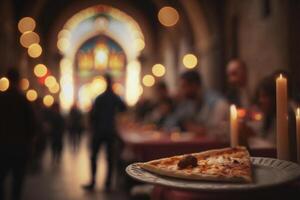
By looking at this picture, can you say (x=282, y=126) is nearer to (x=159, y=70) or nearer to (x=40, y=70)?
(x=159, y=70)

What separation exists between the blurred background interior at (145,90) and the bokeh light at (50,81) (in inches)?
2.4

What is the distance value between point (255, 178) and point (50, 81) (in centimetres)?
2323

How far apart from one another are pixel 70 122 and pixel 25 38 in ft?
11.9

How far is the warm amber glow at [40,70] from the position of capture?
867 inches

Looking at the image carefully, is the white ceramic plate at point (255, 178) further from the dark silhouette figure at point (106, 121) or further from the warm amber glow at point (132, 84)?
the warm amber glow at point (132, 84)

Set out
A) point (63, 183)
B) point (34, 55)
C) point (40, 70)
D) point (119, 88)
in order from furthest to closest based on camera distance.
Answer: point (119, 88) < point (40, 70) < point (34, 55) < point (63, 183)

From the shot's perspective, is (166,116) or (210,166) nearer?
(210,166)

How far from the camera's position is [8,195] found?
7.13m

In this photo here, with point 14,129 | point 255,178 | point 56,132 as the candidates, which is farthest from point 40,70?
point 255,178

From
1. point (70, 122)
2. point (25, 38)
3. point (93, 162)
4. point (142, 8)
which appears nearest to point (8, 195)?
point (93, 162)

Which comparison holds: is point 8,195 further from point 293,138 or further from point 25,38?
point 25,38

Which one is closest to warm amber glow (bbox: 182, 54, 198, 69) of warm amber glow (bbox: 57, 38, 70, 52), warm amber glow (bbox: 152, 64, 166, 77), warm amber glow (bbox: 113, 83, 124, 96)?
warm amber glow (bbox: 152, 64, 166, 77)

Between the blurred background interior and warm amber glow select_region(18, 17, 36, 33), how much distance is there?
0.14 ft

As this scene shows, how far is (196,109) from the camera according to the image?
6.88m
